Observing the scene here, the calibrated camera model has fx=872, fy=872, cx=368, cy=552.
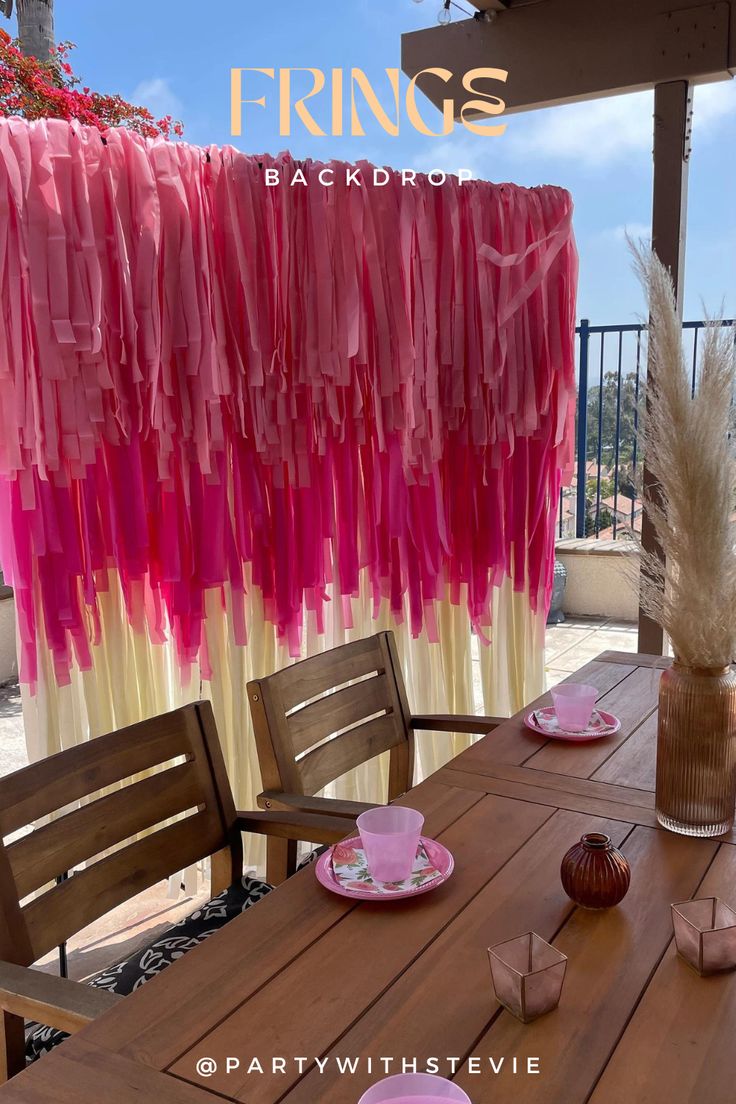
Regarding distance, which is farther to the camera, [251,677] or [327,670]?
[251,677]

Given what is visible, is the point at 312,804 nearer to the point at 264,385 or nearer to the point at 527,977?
the point at 527,977

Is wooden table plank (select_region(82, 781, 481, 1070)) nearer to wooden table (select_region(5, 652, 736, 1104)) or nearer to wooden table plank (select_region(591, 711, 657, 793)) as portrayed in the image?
wooden table (select_region(5, 652, 736, 1104))

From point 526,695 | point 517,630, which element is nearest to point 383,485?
point 517,630

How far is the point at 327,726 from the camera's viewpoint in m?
1.69

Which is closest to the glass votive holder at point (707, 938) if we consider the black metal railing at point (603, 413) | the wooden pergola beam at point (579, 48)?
the wooden pergola beam at point (579, 48)

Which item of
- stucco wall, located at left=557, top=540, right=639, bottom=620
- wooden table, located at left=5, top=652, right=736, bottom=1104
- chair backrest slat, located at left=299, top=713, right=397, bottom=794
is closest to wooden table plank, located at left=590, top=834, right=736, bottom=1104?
wooden table, located at left=5, top=652, right=736, bottom=1104

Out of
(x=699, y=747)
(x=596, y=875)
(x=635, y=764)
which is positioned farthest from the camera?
(x=635, y=764)

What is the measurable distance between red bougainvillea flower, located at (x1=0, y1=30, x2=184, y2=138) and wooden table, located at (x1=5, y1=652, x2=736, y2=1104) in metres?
3.88

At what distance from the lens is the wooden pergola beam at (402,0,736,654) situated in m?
2.21

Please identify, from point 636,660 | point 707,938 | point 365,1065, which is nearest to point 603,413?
point 636,660

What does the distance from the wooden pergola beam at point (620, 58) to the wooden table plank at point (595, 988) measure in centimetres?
139

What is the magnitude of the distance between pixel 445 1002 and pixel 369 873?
9.7 inches

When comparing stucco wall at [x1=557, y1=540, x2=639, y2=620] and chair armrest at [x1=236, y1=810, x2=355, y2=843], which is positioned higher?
chair armrest at [x1=236, y1=810, x2=355, y2=843]

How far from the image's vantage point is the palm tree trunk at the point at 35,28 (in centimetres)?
456
